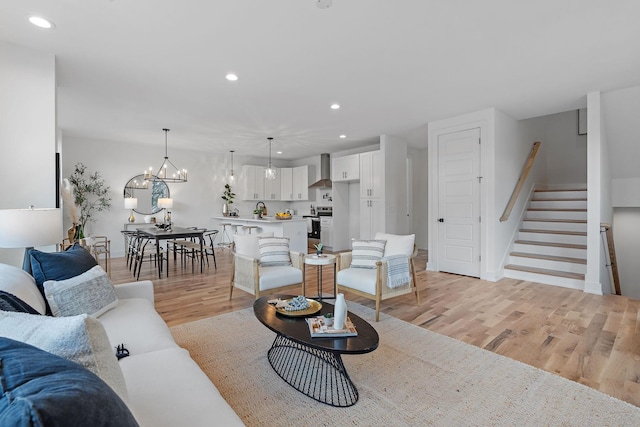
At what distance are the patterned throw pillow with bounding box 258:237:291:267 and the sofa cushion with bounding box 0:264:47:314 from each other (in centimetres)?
207

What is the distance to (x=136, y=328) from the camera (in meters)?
1.90

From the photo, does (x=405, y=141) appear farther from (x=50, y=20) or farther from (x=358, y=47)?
(x=50, y=20)

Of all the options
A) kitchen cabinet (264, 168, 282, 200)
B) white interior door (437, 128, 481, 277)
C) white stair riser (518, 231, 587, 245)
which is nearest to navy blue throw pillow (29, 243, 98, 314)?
white interior door (437, 128, 481, 277)

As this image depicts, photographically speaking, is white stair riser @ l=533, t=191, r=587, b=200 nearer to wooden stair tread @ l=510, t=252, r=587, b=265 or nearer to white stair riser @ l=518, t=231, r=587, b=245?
white stair riser @ l=518, t=231, r=587, b=245

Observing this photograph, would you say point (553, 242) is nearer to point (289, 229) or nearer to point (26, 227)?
point (289, 229)

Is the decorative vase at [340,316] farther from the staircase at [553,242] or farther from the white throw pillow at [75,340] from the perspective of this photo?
the staircase at [553,242]

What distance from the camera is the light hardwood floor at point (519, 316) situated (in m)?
2.35

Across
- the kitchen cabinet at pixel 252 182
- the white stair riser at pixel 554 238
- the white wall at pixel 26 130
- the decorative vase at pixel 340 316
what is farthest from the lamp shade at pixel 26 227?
the kitchen cabinet at pixel 252 182

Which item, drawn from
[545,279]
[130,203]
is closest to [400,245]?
[545,279]

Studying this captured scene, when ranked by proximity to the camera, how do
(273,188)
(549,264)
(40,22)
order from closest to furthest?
1. (40,22)
2. (549,264)
3. (273,188)

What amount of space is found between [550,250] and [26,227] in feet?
20.9

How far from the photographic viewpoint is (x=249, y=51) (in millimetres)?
2973

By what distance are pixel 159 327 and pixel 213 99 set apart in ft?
10.5

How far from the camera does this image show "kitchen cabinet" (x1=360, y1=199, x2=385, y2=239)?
6543 millimetres
